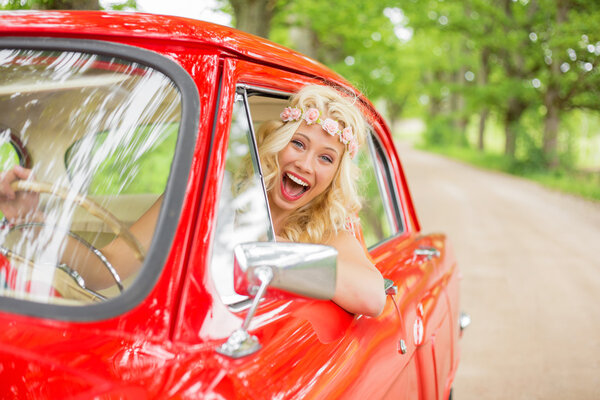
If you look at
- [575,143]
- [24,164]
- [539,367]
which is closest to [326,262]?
[24,164]

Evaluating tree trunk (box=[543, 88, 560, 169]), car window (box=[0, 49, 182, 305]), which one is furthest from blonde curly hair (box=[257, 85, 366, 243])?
tree trunk (box=[543, 88, 560, 169])

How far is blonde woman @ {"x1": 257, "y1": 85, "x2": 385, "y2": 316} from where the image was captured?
190 cm

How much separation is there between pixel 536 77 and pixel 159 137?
22021 mm

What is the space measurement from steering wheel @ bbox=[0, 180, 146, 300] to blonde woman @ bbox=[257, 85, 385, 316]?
1.83ft

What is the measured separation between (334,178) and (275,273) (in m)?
0.97

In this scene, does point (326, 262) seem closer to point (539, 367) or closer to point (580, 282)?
point (539, 367)

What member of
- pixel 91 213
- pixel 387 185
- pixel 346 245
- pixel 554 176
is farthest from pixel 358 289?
pixel 554 176

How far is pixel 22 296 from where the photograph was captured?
128 cm

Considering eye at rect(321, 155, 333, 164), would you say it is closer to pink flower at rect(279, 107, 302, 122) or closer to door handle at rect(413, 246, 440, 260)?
pink flower at rect(279, 107, 302, 122)

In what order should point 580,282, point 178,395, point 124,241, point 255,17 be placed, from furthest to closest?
1. point 255,17
2. point 580,282
3. point 124,241
4. point 178,395

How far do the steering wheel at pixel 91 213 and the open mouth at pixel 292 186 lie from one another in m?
0.61

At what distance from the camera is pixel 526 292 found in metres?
6.53

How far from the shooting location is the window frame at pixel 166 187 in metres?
1.18

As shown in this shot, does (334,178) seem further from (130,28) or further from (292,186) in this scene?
(130,28)
